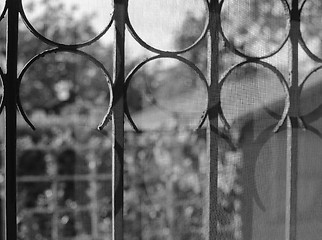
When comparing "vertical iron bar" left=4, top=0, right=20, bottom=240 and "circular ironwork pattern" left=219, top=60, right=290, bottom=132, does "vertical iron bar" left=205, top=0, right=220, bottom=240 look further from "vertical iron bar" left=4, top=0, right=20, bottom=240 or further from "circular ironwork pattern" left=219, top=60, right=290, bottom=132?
"vertical iron bar" left=4, top=0, right=20, bottom=240

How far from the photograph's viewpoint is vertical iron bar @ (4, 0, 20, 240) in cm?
80

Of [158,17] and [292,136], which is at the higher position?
[158,17]

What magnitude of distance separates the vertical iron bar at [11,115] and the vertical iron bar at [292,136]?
472mm


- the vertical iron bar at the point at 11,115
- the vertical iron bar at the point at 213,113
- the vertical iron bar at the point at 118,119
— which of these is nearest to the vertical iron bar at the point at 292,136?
the vertical iron bar at the point at 213,113

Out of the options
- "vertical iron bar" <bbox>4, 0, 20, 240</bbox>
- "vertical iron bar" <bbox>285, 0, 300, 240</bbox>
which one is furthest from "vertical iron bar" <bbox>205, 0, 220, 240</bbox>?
"vertical iron bar" <bbox>4, 0, 20, 240</bbox>

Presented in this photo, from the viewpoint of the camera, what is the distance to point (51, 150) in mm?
4707

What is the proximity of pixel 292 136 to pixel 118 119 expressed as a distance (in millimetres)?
325

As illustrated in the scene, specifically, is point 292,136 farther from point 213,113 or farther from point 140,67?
point 140,67

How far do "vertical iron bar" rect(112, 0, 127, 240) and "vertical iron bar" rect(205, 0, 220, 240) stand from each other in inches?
6.0

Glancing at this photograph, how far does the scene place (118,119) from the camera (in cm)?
86

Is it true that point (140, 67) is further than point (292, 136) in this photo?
No

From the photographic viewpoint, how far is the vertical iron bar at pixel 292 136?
952mm

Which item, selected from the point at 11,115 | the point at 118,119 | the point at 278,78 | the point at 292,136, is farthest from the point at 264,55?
the point at 11,115

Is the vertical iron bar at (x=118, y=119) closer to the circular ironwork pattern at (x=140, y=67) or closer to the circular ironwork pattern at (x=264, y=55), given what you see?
the circular ironwork pattern at (x=140, y=67)
